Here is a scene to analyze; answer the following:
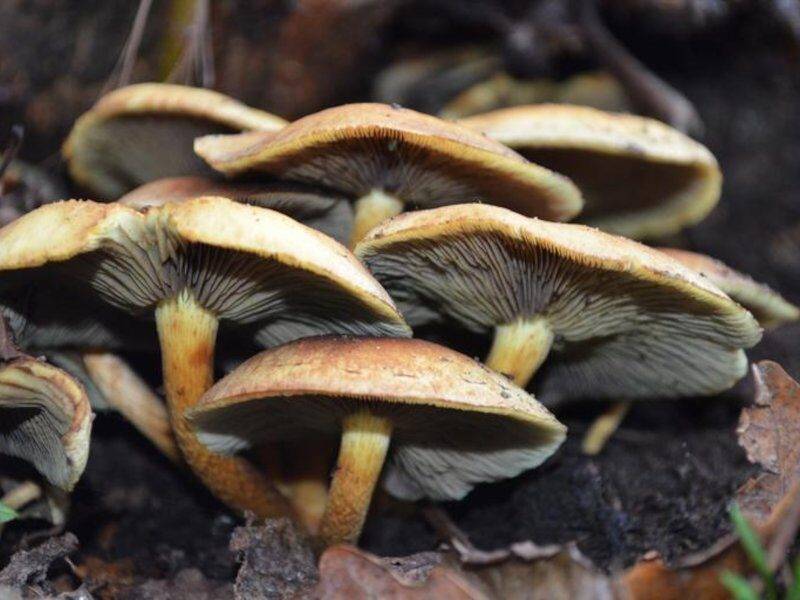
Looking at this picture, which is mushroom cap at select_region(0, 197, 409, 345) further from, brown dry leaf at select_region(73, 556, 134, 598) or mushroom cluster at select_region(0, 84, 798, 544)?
brown dry leaf at select_region(73, 556, 134, 598)

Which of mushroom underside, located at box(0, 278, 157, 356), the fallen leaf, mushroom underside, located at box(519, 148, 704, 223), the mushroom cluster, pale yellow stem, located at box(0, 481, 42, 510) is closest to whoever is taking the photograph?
the fallen leaf

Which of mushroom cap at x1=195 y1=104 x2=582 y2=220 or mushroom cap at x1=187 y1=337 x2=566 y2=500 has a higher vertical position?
mushroom cap at x1=195 y1=104 x2=582 y2=220

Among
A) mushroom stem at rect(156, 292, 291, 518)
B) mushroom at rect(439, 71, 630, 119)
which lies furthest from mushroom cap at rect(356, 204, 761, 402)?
mushroom at rect(439, 71, 630, 119)

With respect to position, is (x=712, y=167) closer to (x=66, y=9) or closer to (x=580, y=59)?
(x=580, y=59)

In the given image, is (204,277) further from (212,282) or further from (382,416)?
(382,416)

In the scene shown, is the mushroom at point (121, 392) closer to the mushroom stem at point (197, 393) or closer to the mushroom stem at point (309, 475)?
the mushroom stem at point (197, 393)

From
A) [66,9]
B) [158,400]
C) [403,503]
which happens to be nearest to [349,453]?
[403,503]

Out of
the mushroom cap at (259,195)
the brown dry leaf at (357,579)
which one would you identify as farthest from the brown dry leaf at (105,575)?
the mushroom cap at (259,195)
